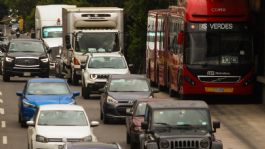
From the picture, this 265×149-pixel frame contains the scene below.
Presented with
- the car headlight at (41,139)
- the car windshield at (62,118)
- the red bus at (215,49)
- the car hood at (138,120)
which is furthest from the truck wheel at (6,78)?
the car headlight at (41,139)

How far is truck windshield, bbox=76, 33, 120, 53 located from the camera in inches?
1981

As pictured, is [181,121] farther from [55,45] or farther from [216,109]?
[55,45]

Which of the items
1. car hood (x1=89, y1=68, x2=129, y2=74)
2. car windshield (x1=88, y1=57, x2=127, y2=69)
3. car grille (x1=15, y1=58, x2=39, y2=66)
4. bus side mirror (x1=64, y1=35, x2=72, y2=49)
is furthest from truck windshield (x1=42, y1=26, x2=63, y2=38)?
car hood (x1=89, y1=68, x2=129, y2=74)

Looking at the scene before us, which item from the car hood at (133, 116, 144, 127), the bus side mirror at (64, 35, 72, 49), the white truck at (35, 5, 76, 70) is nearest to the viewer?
the car hood at (133, 116, 144, 127)

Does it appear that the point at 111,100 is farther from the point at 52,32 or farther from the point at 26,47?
the point at 52,32

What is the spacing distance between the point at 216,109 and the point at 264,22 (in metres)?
4.02

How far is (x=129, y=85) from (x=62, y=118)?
896cm

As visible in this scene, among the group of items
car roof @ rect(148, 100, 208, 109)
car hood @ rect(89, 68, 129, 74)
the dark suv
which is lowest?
car hood @ rect(89, 68, 129, 74)

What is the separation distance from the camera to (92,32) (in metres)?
50.1

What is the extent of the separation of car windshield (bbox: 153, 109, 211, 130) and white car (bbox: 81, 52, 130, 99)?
796 inches

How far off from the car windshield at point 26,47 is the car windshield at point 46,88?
1943 cm

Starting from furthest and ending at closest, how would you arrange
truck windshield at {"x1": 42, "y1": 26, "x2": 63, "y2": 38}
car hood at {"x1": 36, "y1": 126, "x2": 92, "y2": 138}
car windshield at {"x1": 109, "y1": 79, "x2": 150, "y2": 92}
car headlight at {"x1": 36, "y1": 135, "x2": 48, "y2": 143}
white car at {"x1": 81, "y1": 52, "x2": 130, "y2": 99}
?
truck windshield at {"x1": 42, "y1": 26, "x2": 63, "y2": 38}, white car at {"x1": 81, "y1": 52, "x2": 130, "y2": 99}, car windshield at {"x1": 109, "y1": 79, "x2": 150, "y2": 92}, car hood at {"x1": 36, "y1": 126, "x2": 92, "y2": 138}, car headlight at {"x1": 36, "y1": 135, "x2": 48, "y2": 143}

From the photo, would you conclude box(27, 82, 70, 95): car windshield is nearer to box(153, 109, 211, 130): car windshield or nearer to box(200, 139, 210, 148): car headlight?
box(153, 109, 211, 130): car windshield

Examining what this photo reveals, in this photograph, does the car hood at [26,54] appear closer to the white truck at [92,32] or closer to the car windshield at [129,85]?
the white truck at [92,32]
